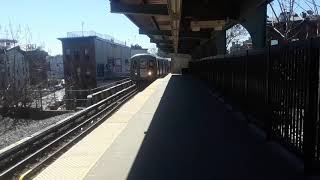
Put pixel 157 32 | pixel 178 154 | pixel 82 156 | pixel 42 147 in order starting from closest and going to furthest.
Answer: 1. pixel 178 154
2. pixel 82 156
3. pixel 42 147
4. pixel 157 32

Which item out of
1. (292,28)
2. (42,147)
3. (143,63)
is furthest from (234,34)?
(42,147)

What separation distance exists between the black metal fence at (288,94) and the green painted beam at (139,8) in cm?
876

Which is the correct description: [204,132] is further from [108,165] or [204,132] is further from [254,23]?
[254,23]

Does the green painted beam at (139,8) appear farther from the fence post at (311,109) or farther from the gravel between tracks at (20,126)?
the fence post at (311,109)

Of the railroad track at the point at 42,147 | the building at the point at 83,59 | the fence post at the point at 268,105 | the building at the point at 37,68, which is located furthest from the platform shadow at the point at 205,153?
the building at the point at 83,59

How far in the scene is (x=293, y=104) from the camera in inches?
273

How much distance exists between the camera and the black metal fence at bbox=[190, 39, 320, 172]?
6.02m

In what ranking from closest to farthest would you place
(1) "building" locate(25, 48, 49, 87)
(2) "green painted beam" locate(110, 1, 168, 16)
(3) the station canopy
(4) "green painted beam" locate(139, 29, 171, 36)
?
(3) the station canopy < (2) "green painted beam" locate(110, 1, 168, 16) < (4) "green painted beam" locate(139, 29, 171, 36) < (1) "building" locate(25, 48, 49, 87)

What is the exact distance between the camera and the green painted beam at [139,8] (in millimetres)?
19422

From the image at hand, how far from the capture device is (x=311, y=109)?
6.01m

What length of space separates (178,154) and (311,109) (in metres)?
2.74

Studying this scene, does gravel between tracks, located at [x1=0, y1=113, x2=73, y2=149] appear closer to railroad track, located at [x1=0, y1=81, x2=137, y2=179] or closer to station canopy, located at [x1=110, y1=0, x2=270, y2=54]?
railroad track, located at [x1=0, y1=81, x2=137, y2=179]

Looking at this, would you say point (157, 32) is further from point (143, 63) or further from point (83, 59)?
point (83, 59)

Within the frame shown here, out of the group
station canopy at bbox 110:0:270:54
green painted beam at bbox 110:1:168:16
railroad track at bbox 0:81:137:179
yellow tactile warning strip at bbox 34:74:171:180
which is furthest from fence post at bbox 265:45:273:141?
green painted beam at bbox 110:1:168:16
